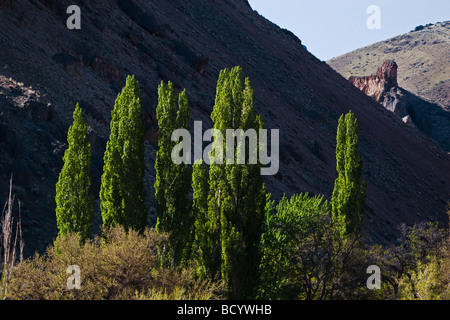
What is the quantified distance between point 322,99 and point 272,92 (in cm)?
1286

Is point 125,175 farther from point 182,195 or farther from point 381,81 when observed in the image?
point 381,81

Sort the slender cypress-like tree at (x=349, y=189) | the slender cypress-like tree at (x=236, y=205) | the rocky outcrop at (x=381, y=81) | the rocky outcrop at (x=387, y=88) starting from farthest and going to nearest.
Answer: the rocky outcrop at (x=381, y=81) → the rocky outcrop at (x=387, y=88) → the slender cypress-like tree at (x=349, y=189) → the slender cypress-like tree at (x=236, y=205)

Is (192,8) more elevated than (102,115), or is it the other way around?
(192,8)

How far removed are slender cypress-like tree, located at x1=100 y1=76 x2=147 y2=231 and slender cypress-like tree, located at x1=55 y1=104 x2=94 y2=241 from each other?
0.82 meters

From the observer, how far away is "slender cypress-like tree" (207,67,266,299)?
21.5 m

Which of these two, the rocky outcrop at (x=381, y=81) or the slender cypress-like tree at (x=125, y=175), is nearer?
the slender cypress-like tree at (x=125, y=175)

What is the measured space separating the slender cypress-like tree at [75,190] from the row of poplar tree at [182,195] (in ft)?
0.14

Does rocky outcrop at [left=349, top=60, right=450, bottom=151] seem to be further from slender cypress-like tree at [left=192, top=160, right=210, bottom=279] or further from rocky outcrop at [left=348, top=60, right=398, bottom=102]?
slender cypress-like tree at [left=192, top=160, right=210, bottom=279]

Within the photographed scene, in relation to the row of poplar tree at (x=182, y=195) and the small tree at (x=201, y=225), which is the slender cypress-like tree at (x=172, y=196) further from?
the small tree at (x=201, y=225)

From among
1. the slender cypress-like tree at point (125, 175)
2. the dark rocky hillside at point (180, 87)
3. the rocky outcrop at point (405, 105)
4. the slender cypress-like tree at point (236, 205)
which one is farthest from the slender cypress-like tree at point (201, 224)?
the rocky outcrop at point (405, 105)

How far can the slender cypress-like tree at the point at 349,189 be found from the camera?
103 feet

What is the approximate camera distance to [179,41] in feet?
218
